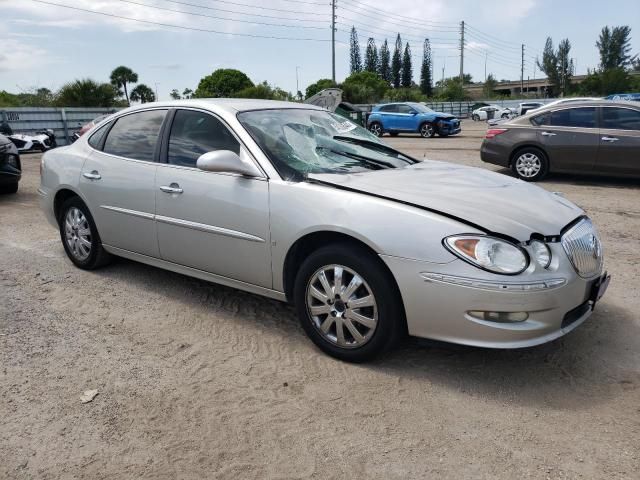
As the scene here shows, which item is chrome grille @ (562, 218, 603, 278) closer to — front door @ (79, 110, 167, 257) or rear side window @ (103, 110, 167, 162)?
front door @ (79, 110, 167, 257)

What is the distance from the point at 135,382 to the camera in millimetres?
3201

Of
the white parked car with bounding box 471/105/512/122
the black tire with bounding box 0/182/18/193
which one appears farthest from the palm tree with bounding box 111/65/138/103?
the black tire with bounding box 0/182/18/193

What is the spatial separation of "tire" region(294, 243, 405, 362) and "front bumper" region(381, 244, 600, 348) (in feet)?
0.30

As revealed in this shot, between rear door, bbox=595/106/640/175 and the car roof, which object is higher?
the car roof

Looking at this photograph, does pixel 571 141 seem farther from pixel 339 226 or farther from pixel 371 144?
pixel 339 226

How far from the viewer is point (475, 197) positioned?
330 cm

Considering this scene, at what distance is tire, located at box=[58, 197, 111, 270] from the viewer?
4.97 m

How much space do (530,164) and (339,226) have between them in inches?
322

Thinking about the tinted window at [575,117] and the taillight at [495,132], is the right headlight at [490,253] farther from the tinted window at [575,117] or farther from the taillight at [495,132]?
the taillight at [495,132]

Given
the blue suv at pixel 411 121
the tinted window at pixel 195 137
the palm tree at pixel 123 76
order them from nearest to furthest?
the tinted window at pixel 195 137, the blue suv at pixel 411 121, the palm tree at pixel 123 76

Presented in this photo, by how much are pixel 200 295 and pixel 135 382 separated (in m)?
1.43

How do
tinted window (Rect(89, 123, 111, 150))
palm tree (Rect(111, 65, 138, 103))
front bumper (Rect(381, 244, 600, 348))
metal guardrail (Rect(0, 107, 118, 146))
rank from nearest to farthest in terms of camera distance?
front bumper (Rect(381, 244, 600, 348)), tinted window (Rect(89, 123, 111, 150)), metal guardrail (Rect(0, 107, 118, 146)), palm tree (Rect(111, 65, 138, 103))

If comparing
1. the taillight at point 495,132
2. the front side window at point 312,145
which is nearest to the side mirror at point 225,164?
the front side window at point 312,145

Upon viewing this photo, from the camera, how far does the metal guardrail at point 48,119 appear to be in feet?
63.6
